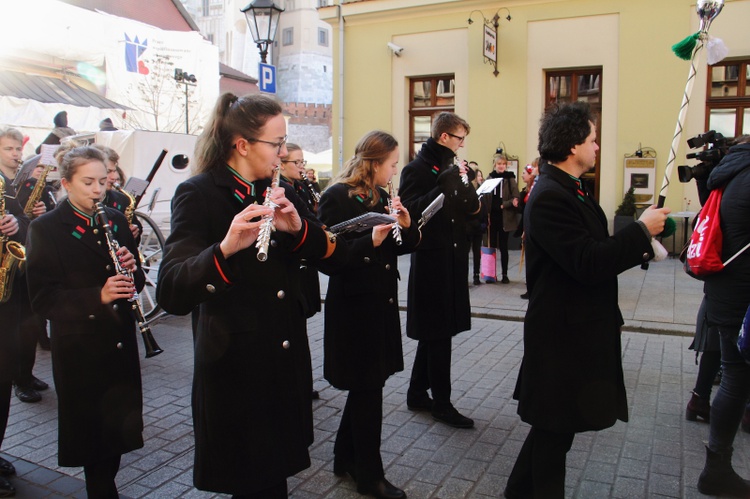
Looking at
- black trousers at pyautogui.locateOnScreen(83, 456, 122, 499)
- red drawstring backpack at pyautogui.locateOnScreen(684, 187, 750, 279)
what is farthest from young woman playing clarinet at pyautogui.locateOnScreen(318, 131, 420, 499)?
red drawstring backpack at pyautogui.locateOnScreen(684, 187, 750, 279)

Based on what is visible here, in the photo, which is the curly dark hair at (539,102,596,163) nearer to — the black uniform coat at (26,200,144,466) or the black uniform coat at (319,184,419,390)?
the black uniform coat at (319,184,419,390)

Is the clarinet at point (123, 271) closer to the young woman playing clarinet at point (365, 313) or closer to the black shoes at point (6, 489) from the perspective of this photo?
the young woman playing clarinet at point (365, 313)

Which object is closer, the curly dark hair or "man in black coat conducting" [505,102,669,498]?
"man in black coat conducting" [505,102,669,498]

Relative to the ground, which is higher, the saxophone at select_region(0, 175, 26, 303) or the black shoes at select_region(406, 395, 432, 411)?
the saxophone at select_region(0, 175, 26, 303)

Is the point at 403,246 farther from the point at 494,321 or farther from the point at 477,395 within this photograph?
the point at 494,321

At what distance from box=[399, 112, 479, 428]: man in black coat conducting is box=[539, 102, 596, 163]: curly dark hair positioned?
1538 millimetres

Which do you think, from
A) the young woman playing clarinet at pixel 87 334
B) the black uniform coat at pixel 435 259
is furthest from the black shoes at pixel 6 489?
the black uniform coat at pixel 435 259

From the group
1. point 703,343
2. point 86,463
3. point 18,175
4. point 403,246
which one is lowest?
point 86,463

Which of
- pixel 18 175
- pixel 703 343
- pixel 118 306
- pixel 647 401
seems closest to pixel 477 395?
pixel 647 401

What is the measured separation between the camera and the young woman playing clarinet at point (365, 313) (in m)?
3.37

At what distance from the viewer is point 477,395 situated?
4.98 meters

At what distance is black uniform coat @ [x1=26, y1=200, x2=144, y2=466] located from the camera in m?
3.11

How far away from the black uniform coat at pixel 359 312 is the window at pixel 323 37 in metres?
63.4

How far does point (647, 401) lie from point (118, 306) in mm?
3750
